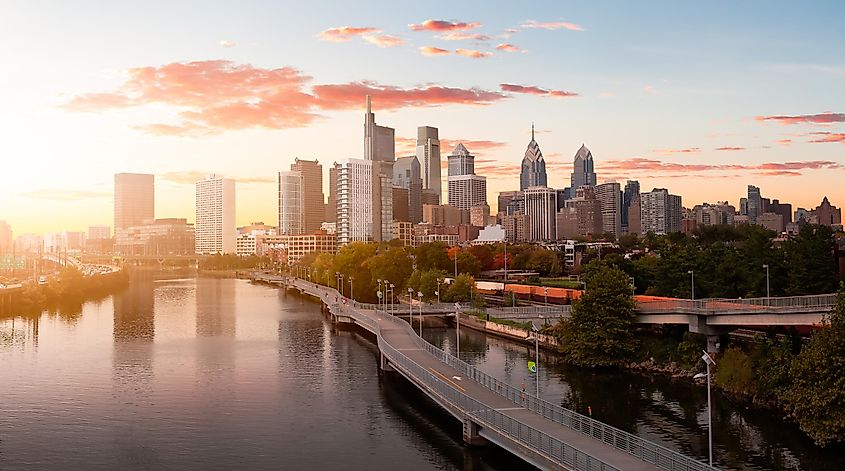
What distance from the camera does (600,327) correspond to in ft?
203

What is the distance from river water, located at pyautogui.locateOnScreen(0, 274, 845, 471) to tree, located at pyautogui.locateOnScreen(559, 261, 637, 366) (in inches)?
83.1

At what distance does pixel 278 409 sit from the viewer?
49.2 metres

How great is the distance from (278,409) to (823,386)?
30579 millimetres

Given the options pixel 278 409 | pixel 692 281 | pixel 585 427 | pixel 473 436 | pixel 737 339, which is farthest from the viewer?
pixel 692 281

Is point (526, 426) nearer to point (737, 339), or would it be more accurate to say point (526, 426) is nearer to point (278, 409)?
point (278, 409)

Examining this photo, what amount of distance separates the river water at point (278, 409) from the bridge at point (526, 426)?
194 centimetres

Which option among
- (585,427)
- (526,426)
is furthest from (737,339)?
(526,426)

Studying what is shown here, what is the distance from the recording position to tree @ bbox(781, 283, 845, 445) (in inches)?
1495

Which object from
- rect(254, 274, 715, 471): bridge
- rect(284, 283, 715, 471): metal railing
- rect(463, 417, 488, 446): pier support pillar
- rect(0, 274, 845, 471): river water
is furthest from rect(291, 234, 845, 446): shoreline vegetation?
rect(463, 417, 488, 446): pier support pillar

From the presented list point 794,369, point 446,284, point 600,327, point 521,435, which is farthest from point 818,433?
point 446,284

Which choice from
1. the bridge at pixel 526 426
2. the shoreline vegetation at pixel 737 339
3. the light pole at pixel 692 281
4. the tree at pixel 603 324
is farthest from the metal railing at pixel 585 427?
the light pole at pixel 692 281

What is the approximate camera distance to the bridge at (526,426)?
3003cm

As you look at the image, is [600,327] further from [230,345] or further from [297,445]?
[230,345]

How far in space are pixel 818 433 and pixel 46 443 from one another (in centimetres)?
3913
